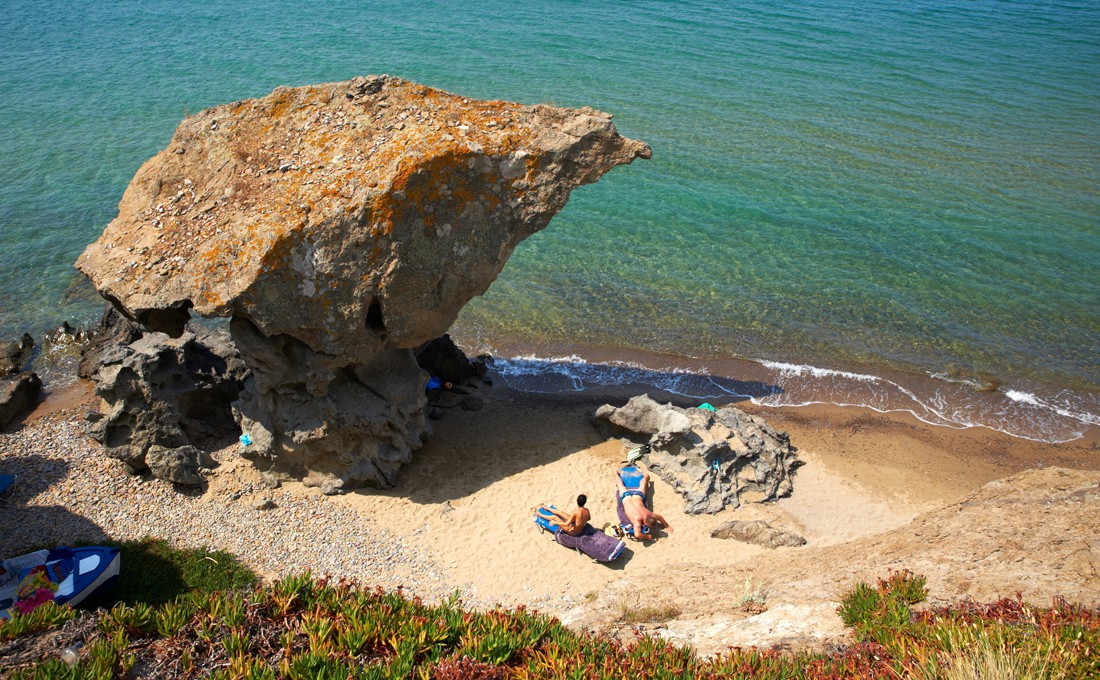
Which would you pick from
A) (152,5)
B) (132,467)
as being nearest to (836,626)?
(132,467)

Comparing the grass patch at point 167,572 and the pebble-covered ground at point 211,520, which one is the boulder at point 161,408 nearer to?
the pebble-covered ground at point 211,520

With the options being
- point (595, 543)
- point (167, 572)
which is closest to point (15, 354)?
point (167, 572)

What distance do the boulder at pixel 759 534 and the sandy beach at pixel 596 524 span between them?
0.64 feet

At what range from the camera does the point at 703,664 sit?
8859mm

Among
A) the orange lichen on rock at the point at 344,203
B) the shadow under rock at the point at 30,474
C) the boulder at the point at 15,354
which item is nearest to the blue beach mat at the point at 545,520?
the orange lichen on rock at the point at 344,203

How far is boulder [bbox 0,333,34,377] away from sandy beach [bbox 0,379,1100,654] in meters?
2.56

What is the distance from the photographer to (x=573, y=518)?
13523mm

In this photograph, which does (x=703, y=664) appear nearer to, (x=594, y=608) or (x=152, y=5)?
(x=594, y=608)

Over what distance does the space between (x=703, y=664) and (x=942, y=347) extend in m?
16.4

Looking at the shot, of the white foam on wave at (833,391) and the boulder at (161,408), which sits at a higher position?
the boulder at (161,408)

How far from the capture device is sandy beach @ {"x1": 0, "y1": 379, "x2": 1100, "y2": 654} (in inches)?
431

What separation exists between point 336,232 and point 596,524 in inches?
276

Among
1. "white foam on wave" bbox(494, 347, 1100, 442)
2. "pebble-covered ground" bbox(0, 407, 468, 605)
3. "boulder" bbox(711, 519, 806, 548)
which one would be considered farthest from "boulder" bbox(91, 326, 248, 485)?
"boulder" bbox(711, 519, 806, 548)

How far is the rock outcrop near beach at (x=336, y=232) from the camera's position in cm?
1255
